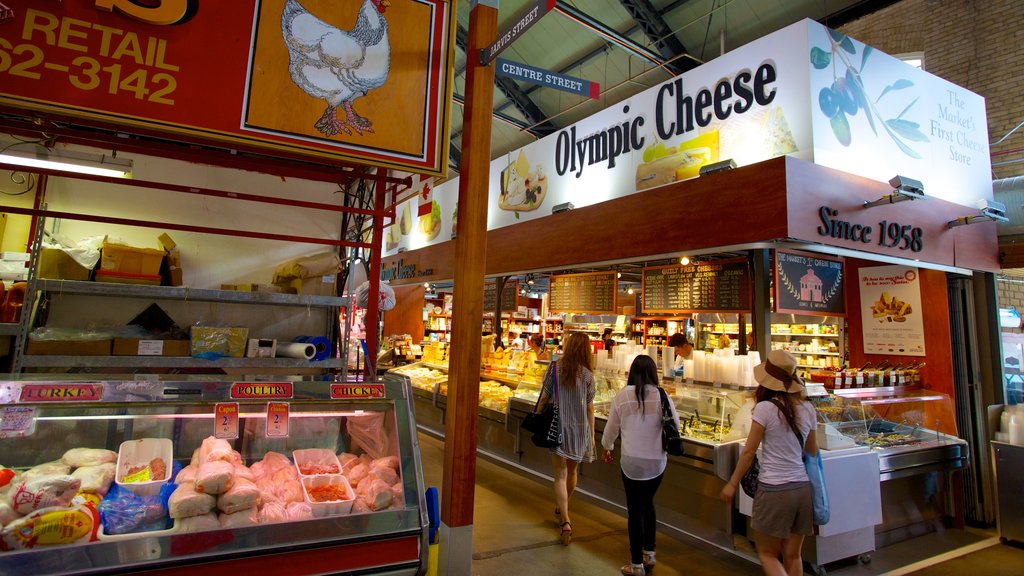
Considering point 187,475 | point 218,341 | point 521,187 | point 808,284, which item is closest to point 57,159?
point 218,341

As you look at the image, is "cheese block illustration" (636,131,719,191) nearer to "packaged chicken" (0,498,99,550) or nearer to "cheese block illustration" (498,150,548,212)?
"cheese block illustration" (498,150,548,212)

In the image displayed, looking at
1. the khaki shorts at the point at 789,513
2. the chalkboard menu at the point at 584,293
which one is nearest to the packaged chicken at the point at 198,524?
the khaki shorts at the point at 789,513

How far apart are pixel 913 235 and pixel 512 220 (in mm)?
5150

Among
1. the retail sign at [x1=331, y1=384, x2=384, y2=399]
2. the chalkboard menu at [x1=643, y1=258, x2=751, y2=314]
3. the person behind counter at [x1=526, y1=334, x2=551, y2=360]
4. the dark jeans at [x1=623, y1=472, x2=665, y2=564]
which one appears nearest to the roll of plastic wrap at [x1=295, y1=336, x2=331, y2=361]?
the retail sign at [x1=331, y1=384, x2=384, y2=399]

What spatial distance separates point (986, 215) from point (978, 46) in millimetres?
5757

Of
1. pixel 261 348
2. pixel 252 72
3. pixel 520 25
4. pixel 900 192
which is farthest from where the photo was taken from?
pixel 900 192

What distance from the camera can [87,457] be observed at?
209cm

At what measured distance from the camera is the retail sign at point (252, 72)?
7.56 feet

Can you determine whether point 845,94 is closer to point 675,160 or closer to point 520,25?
point 675,160

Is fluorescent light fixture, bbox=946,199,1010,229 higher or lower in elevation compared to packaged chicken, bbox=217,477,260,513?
higher

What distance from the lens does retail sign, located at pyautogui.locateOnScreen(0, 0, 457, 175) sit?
90.7 inches

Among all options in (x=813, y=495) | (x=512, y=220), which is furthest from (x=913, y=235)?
(x=512, y=220)

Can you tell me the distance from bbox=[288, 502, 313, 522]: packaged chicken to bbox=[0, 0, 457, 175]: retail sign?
1687mm

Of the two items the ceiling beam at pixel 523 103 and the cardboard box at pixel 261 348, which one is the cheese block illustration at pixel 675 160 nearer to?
the cardboard box at pixel 261 348
